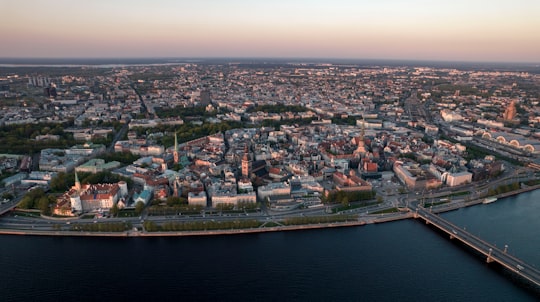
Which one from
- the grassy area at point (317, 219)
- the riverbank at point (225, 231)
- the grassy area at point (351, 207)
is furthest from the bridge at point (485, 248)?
the grassy area at point (317, 219)

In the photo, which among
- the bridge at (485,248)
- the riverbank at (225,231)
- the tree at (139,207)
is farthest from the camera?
the tree at (139,207)

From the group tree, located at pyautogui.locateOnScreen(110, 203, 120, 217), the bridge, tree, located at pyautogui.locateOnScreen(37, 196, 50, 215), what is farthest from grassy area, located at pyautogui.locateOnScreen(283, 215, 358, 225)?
tree, located at pyautogui.locateOnScreen(37, 196, 50, 215)

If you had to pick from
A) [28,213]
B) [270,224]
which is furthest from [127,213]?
[270,224]

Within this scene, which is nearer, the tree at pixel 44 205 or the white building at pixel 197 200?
the tree at pixel 44 205

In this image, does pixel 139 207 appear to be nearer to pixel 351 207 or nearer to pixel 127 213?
pixel 127 213

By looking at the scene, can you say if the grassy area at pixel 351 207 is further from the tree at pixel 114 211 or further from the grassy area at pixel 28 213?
the grassy area at pixel 28 213

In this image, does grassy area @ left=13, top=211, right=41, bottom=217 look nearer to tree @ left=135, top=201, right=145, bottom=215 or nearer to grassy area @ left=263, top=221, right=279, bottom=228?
tree @ left=135, top=201, right=145, bottom=215

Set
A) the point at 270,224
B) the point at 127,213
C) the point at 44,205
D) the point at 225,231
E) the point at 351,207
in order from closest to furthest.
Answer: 1. the point at 225,231
2. the point at 270,224
3. the point at 44,205
4. the point at 127,213
5. the point at 351,207

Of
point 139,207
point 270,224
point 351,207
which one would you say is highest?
point 139,207

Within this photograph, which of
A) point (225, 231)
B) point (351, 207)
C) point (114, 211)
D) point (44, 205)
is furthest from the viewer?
point (351, 207)
